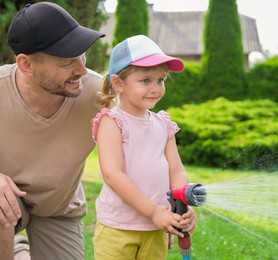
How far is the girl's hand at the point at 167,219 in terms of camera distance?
2363 mm

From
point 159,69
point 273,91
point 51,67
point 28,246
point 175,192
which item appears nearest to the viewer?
point 175,192

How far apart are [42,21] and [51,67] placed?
9.3 inches

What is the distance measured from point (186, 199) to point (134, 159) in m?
0.43

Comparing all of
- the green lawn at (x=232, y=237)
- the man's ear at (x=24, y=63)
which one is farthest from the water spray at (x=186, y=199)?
the green lawn at (x=232, y=237)

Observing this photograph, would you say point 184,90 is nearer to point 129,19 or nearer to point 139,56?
point 129,19

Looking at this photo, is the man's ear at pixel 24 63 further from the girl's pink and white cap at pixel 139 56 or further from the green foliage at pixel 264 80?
the green foliage at pixel 264 80

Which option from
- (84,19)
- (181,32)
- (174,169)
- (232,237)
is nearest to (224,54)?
(84,19)

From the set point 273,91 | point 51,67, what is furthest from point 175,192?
point 273,91

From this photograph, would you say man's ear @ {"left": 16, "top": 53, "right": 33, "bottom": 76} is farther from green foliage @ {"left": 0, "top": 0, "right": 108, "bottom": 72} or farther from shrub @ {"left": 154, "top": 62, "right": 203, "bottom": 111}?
shrub @ {"left": 154, "top": 62, "right": 203, "bottom": 111}

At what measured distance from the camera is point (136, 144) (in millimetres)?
2633

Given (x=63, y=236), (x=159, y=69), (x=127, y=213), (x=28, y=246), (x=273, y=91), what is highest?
(x=159, y=69)

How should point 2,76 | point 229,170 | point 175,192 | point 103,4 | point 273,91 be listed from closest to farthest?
point 175,192
point 2,76
point 103,4
point 229,170
point 273,91

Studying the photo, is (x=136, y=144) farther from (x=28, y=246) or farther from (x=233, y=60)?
(x=233, y=60)

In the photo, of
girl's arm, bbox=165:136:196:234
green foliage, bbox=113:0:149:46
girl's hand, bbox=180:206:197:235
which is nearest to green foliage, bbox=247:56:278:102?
green foliage, bbox=113:0:149:46
